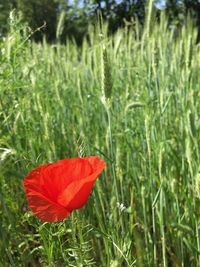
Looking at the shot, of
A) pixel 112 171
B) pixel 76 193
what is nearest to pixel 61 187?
pixel 76 193

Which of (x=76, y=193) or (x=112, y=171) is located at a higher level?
(x=76, y=193)

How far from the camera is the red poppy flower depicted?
0.50m

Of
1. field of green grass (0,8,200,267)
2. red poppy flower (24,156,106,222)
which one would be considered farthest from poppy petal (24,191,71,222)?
field of green grass (0,8,200,267)

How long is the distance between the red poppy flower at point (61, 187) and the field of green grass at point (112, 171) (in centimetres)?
8

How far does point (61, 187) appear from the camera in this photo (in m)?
0.51

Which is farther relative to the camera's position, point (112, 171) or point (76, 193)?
point (112, 171)

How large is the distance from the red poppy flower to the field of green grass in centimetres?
8

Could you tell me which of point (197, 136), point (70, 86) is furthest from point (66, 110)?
point (197, 136)

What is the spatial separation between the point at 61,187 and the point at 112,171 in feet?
1.41

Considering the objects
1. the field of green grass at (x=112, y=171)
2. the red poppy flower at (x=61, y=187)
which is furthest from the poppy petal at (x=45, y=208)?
the field of green grass at (x=112, y=171)

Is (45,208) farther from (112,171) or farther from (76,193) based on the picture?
(112,171)

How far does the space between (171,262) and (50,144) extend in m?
0.38

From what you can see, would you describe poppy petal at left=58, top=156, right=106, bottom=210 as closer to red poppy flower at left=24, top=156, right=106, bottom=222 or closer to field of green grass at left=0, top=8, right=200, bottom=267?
red poppy flower at left=24, top=156, right=106, bottom=222

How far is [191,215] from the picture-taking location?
2.95 feet
